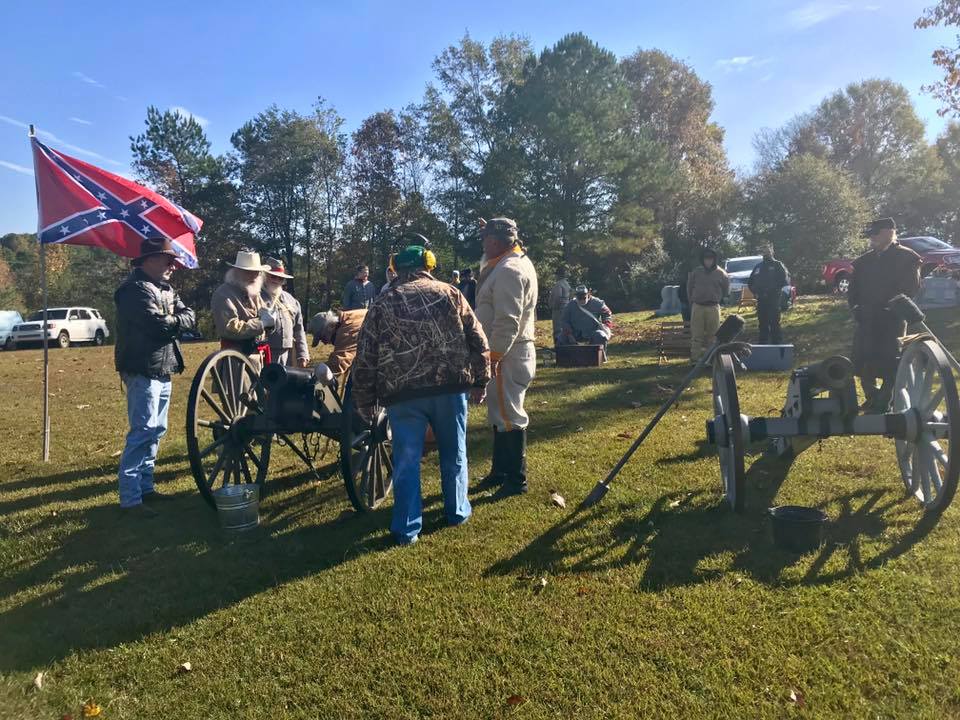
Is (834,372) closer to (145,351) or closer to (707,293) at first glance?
(145,351)

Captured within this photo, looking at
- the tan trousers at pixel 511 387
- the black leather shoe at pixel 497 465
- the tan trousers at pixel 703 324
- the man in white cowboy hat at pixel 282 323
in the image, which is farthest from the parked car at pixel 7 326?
the tan trousers at pixel 511 387

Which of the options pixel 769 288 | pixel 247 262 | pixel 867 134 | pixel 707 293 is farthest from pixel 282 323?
pixel 867 134

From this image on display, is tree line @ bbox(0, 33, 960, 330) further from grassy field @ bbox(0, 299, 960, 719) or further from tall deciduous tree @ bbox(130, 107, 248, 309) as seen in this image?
grassy field @ bbox(0, 299, 960, 719)

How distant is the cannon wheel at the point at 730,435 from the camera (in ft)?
12.8

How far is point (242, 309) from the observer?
5785 millimetres

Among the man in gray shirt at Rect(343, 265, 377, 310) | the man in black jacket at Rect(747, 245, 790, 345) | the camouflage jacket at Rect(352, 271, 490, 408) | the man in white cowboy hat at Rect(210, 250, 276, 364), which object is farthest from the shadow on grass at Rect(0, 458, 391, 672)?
the man in black jacket at Rect(747, 245, 790, 345)

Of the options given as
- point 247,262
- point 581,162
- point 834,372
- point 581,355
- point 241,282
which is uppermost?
point 581,162

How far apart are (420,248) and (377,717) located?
2756 mm

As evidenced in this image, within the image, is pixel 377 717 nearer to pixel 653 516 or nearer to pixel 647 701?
pixel 647 701

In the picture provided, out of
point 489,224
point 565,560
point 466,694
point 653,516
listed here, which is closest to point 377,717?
point 466,694

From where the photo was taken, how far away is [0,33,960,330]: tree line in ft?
104

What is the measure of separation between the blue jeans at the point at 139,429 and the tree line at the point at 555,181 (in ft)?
85.2

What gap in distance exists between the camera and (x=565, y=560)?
391cm

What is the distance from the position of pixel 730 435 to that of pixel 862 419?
0.82 meters
